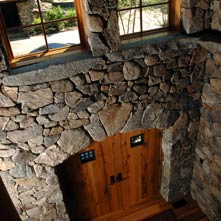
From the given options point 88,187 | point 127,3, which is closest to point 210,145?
point 88,187

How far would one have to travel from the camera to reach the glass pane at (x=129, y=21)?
2543mm

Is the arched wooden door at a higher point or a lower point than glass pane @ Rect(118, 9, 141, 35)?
lower

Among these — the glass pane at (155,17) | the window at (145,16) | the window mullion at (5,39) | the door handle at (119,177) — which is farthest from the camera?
the door handle at (119,177)

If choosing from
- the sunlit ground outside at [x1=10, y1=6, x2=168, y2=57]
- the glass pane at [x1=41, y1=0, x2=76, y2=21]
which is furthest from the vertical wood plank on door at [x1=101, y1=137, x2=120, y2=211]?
the glass pane at [x1=41, y1=0, x2=76, y2=21]

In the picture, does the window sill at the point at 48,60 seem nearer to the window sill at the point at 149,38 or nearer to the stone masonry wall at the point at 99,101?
the stone masonry wall at the point at 99,101

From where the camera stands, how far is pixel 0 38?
2.17 m

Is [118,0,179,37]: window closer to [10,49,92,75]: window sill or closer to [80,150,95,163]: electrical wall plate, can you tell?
[10,49,92,75]: window sill

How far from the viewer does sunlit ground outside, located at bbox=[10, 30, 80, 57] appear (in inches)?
92.4

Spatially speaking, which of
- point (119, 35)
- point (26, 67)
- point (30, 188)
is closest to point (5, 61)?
point (26, 67)

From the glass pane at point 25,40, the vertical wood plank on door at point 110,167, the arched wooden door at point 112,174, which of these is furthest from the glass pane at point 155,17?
the vertical wood plank on door at point 110,167

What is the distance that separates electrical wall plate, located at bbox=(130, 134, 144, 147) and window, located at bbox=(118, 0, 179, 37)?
4.22ft

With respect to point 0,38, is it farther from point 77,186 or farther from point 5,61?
point 77,186

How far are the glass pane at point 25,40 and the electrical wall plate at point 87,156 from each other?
1337mm

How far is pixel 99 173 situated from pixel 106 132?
815mm
